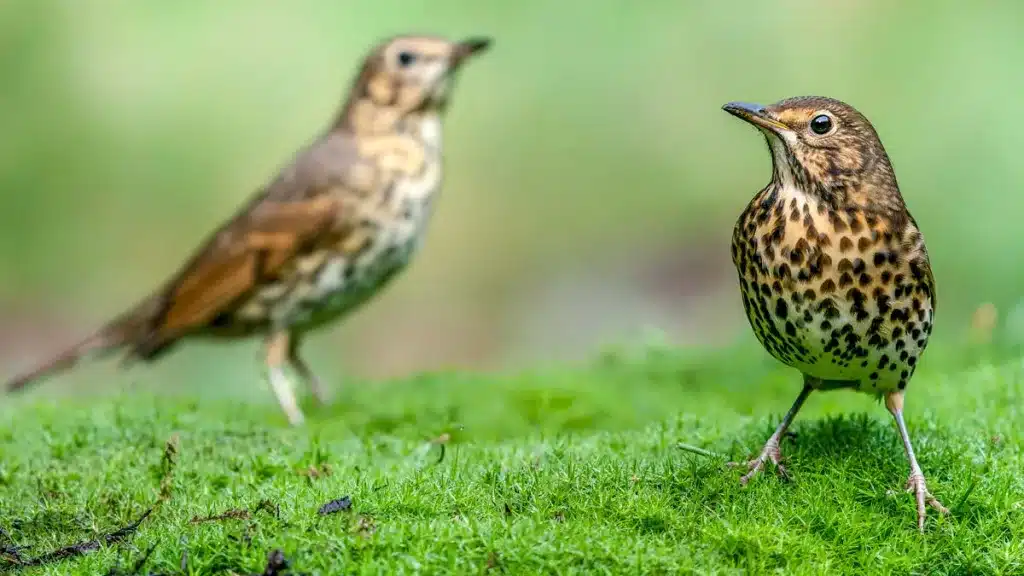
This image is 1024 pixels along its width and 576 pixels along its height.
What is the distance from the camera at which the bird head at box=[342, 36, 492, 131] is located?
684cm

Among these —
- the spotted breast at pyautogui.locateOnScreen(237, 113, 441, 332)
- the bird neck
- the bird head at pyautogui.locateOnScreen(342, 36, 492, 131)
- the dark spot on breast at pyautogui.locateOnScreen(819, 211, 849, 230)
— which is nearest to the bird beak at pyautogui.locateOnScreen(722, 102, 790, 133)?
the dark spot on breast at pyautogui.locateOnScreen(819, 211, 849, 230)

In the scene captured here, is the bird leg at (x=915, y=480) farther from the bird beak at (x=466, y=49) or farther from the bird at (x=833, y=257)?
the bird beak at (x=466, y=49)

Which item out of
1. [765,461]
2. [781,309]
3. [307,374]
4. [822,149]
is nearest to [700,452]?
[765,461]

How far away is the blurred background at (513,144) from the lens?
33.1 ft

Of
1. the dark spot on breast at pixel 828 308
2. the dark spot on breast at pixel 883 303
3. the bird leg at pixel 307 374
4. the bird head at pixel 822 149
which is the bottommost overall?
the bird leg at pixel 307 374

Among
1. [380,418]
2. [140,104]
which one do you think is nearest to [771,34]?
[140,104]

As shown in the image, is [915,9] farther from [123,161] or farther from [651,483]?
[651,483]

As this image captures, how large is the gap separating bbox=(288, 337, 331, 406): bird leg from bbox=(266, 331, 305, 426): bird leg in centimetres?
9

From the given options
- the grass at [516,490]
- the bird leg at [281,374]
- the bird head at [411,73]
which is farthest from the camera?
the bird head at [411,73]

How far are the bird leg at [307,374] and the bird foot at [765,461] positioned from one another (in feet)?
9.96

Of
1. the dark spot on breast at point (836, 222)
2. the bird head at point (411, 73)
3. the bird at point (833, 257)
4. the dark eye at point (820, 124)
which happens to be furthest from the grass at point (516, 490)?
the bird head at point (411, 73)

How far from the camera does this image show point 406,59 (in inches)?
271

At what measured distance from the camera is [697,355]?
25.2ft

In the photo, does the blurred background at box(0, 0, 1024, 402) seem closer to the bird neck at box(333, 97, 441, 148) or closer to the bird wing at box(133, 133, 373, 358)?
the bird wing at box(133, 133, 373, 358)
